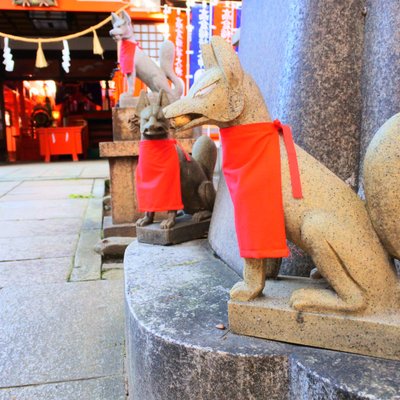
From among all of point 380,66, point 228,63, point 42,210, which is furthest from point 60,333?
point 42,210

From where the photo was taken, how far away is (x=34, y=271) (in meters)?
3.27

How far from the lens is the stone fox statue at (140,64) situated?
3.95 m

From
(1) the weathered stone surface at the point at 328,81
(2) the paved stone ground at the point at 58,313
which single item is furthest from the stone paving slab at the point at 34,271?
(1) the weathered stone surface at the point at 328,81

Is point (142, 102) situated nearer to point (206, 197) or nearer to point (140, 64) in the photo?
point (206, 197)

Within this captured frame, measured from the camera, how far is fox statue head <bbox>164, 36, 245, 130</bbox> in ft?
3.68

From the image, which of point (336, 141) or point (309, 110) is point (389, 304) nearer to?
point (336, 141)

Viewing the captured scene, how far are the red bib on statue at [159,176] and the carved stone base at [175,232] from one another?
0.40 ft

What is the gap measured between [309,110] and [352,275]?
29.1 inches

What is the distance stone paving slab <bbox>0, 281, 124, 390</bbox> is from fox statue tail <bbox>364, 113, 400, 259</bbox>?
137cm

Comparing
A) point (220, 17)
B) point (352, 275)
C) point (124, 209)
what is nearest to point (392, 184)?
point (352, 275)

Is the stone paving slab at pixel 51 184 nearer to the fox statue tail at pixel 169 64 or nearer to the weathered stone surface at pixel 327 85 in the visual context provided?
the fox statue tail at pixel 169 64

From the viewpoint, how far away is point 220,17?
26.6 ft

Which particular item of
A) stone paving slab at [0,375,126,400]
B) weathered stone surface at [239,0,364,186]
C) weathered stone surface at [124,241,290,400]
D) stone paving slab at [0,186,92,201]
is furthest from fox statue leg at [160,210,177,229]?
stone paving slab at [0,186,92,201]

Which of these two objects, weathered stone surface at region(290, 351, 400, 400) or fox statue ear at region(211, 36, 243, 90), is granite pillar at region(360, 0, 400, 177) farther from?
weathered stone surface at region(290, 351, 400, 400)
